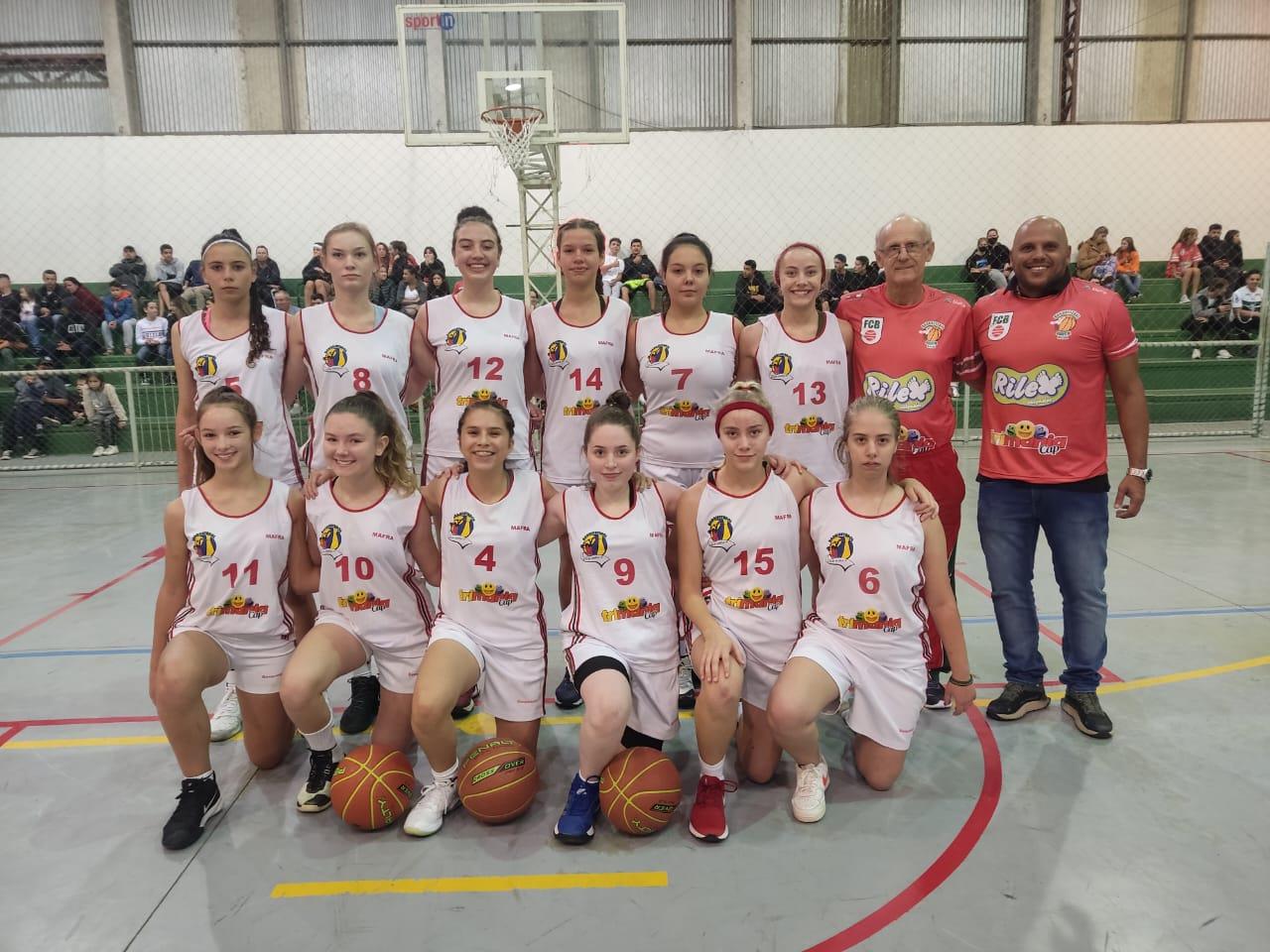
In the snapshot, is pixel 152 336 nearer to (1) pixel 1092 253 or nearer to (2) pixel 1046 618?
(2) pixel 1046 618

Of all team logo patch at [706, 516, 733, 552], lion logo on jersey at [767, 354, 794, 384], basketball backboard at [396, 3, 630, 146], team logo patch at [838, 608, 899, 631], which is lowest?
team logo patch at [838, 608, 899, 631]

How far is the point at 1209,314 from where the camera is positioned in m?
13.0

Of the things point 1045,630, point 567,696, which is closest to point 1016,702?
point 1045,630

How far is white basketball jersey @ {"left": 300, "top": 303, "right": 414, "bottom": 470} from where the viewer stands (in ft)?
11.1

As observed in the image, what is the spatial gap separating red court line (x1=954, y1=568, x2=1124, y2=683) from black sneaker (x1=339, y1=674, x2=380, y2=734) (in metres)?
2.85

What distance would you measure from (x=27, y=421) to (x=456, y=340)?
35.8ft

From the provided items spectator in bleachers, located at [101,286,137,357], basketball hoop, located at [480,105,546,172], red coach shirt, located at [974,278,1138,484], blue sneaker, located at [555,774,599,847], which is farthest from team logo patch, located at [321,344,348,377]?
spectator in bleachers, located at [101,286,137,357]

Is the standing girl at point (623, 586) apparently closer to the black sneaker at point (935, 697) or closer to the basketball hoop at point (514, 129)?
the black sneaker at point (935, 697)

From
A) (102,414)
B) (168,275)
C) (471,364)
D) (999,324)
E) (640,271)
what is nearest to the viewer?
(999,324)

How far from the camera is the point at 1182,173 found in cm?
1566

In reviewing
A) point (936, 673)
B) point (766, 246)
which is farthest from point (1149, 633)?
point (766, 246)

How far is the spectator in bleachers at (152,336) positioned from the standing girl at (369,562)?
11289 millimetres

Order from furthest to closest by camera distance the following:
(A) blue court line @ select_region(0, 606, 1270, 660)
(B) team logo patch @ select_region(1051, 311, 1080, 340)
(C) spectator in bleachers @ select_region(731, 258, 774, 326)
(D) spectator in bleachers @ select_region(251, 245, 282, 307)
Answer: (C) spectator in bleachers @ select_region(731, 258, 774, 326) < (D) spectator in bleachers @ select_region(251, 245, 282, 307) < (A) blue court line @ select_region(0, 606, 1270, 660) < (B) team logo patch @ select_region(1051, 311, 1080, 340)

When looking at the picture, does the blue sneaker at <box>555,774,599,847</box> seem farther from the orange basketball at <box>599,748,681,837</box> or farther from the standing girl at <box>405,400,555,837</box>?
the standing girl at <box>405,400,555,837</box>
